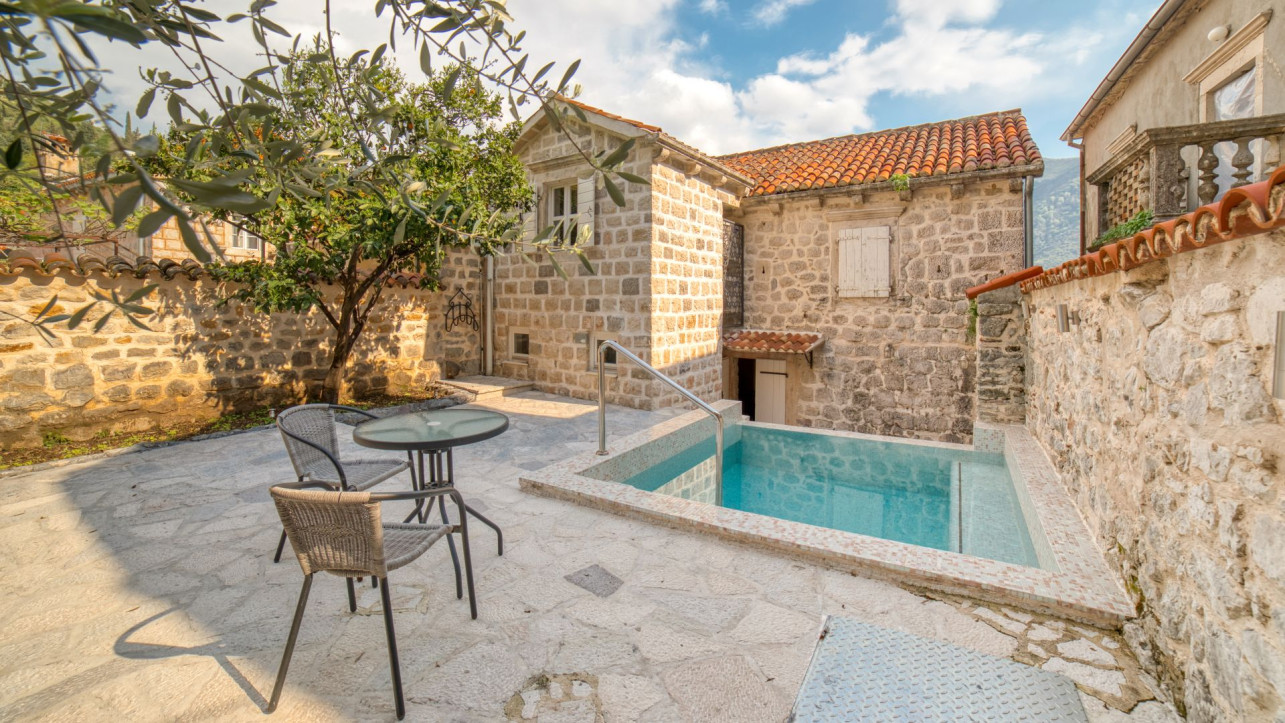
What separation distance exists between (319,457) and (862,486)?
4.73 metres

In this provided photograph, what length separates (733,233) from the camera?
943cm

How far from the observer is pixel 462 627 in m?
2.44

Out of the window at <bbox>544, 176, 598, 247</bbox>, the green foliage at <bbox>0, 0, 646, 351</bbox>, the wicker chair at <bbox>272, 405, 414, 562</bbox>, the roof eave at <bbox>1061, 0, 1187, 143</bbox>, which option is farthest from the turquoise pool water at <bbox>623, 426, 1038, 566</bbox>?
the roof eave at <bbox>1061, 0, 1187, 143</bbox>

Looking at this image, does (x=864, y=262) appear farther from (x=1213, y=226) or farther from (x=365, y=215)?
(x=1213, y=226)

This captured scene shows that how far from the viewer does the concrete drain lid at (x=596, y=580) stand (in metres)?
2.75

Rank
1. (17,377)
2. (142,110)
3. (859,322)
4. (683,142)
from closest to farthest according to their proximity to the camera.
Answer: (142,110) → (17,377) → (683,142) → (859,322)

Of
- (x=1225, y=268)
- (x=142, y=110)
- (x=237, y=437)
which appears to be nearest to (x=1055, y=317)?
(x=1225, y=268)

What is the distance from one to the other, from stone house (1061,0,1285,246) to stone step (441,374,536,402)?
23.5ft

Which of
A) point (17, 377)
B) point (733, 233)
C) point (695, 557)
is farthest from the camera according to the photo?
point (733, 233)

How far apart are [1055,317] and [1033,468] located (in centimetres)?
119

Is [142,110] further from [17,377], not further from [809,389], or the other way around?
[809,389]

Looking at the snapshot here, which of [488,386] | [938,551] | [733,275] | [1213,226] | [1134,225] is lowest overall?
[938,551]

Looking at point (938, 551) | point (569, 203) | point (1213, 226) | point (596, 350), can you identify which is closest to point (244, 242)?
point (569, 203)

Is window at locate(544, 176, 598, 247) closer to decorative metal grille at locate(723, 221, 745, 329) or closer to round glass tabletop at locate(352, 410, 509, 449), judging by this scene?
decorative metal grille at locate(723, 221, 745, 329)
